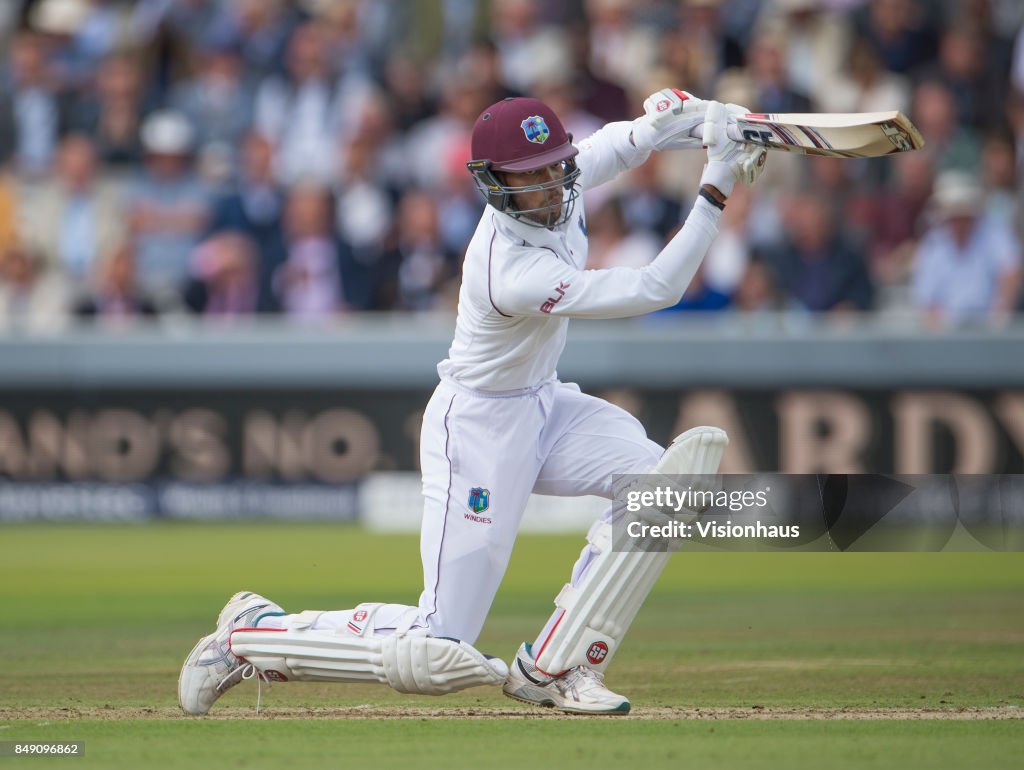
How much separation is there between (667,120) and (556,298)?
1.13m

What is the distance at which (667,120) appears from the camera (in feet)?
20.1

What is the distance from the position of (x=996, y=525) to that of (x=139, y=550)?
570 centimetres

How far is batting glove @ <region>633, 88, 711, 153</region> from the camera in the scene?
20.1 ft

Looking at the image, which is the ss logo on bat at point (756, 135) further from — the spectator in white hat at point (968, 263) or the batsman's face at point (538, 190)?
the spectator in white hat at point (968, 263)

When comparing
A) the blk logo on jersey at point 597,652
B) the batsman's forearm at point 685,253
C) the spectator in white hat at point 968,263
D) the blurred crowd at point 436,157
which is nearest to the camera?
the batsman's forearm at point 685,253

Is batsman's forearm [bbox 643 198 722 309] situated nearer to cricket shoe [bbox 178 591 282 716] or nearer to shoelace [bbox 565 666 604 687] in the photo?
shoelace [bbox 565 666 604 687]

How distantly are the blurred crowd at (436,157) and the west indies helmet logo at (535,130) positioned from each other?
6.56 m

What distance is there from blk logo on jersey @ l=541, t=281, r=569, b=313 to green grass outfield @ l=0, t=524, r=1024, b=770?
134 cm

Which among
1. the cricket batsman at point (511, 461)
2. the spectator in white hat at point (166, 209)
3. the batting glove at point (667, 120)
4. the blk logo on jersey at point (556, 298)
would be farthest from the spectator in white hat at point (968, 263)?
the blk logo on jersey at point (556, 298)

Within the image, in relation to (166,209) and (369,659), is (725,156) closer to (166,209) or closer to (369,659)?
(369,659)

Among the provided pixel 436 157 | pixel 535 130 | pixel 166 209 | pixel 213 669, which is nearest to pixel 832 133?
pixel 535 130

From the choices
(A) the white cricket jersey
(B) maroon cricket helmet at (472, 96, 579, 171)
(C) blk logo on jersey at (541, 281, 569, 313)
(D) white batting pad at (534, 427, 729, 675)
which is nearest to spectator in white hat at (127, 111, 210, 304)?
(A) the white cricket jersey

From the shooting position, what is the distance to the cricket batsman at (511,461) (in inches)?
211

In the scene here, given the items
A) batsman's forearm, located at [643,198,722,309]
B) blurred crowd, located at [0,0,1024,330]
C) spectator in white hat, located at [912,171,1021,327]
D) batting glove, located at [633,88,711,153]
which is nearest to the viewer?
batsman's forearm, located at [643,198,722,309]
